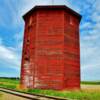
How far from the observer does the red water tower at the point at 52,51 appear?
744 inches

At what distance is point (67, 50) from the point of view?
64.6ft

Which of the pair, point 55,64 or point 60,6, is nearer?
point 55,64

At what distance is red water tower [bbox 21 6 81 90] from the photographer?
1889 centimetres

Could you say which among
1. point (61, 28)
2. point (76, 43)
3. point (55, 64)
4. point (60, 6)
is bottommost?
point (55, 64)

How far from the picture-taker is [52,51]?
63.7 ft

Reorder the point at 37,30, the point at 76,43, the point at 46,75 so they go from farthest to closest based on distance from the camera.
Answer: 1. the point at 76,43
2. the point at 37,30
3. the point at 46,75

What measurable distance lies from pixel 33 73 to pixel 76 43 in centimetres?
638

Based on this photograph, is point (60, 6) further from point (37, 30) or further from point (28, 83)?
point (28, 83)

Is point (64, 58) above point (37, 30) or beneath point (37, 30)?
beneath

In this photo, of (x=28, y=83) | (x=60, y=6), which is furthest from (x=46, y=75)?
(x=60, y=6)

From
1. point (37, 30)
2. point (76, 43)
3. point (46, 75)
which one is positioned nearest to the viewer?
point (46, 75)

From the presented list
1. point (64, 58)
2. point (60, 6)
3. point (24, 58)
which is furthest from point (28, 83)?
point (60, 6)

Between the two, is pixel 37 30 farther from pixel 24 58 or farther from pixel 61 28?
pixel 24 58

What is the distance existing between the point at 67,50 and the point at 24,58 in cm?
574
